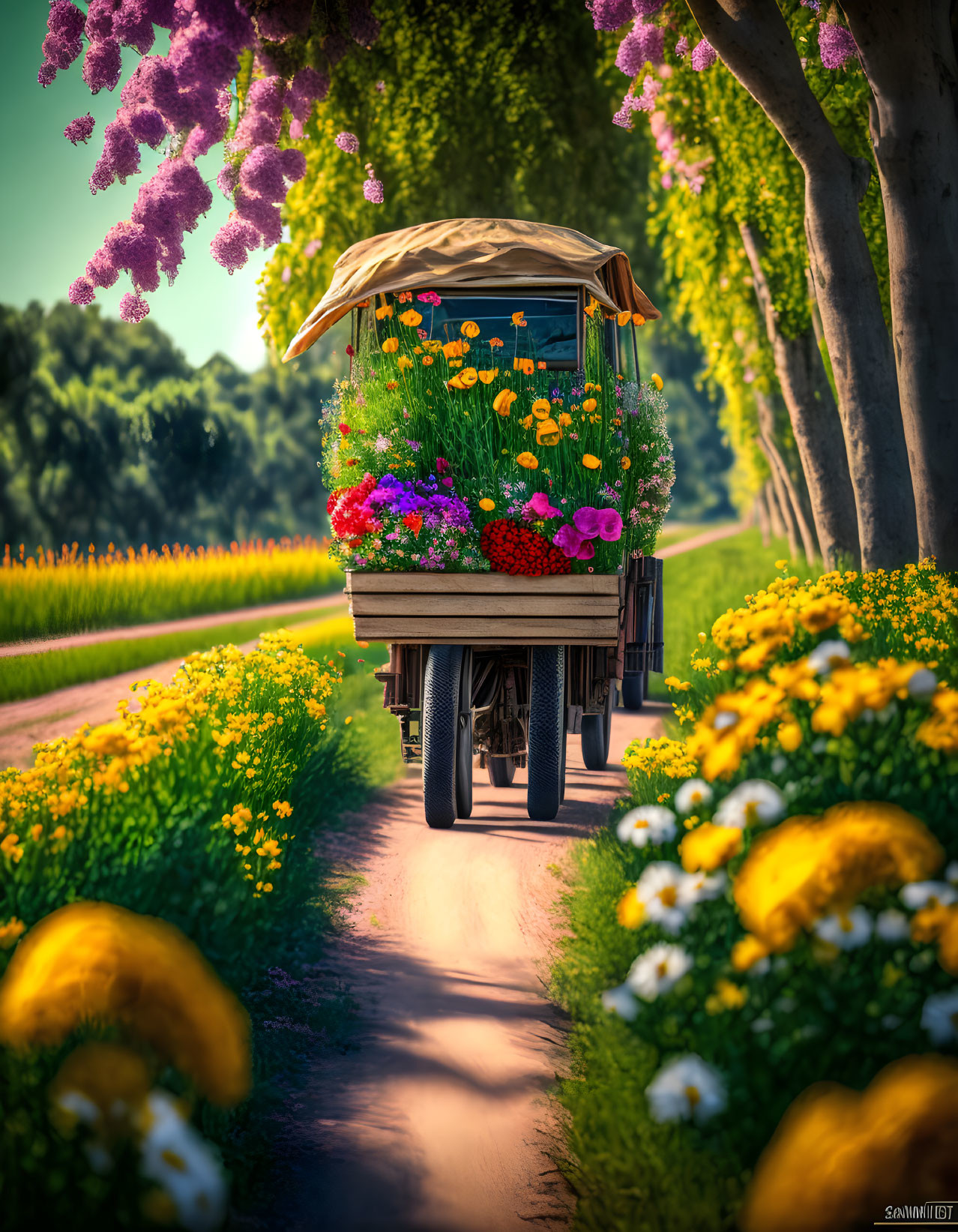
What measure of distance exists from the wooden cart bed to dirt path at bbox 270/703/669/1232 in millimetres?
1233

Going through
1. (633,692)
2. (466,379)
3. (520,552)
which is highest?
(466,379)

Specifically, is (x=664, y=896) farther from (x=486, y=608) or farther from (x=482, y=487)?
(x=482, y=487)

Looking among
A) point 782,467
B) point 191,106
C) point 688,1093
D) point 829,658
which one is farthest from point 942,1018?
point 782,467

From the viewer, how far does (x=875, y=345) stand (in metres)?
6.94

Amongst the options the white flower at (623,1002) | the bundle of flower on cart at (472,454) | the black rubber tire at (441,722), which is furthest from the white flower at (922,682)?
the black rubber tire at (441,722)

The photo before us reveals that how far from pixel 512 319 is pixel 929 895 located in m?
4.37

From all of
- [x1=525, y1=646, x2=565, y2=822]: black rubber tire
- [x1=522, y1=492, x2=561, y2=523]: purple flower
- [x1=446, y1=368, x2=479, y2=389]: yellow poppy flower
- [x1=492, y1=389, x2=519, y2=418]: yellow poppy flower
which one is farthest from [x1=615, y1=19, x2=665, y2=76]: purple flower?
[x1=525, y1=646, x2=565, y2=822]: black rubber tire

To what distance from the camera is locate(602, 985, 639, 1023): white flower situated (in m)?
2.37

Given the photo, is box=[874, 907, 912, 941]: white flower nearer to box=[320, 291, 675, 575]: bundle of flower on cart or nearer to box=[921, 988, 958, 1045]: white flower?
box=[921, 988, 958, 1045]: white flower

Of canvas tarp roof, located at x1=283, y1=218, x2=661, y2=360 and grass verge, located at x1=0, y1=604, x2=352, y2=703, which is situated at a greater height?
canvas tarp roof, located at x1=283, y1=218, x2=661, y2=360

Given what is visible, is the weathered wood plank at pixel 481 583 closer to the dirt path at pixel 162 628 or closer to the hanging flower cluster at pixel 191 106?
the dirt path at pixel 162 628

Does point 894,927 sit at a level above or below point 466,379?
below

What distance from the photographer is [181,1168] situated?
2043 mm

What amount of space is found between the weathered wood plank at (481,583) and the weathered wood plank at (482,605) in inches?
1.0
